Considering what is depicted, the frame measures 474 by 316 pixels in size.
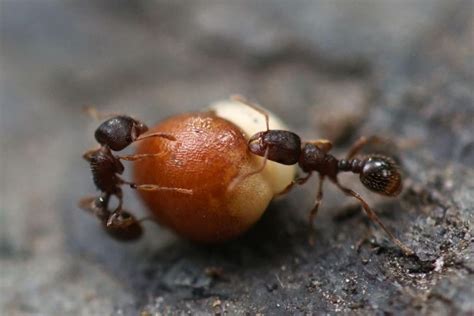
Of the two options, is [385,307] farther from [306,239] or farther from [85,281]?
[85,281]

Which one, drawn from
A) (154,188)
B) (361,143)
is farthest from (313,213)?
(154,188)

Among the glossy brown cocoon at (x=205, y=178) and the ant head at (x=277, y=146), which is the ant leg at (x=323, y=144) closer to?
the ant head at (x=277, y=146)

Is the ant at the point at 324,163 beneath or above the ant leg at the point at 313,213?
above

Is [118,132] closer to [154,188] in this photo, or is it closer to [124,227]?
[154,188]

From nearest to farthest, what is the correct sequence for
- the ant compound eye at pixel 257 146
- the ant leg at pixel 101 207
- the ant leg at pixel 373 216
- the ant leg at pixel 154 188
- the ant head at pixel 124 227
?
the ant leg at pixel 373 216 → the ant leg at pixel 154 188 → the ant compound eye at pixel 257 146 → the ant head at pixel 124 227 → the ant leg at pixel 101 207

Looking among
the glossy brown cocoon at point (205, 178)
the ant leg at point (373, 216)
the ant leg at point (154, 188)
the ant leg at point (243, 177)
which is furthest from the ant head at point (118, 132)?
the ant leg at point (373, 216)

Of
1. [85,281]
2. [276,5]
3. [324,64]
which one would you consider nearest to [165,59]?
[276,5]
